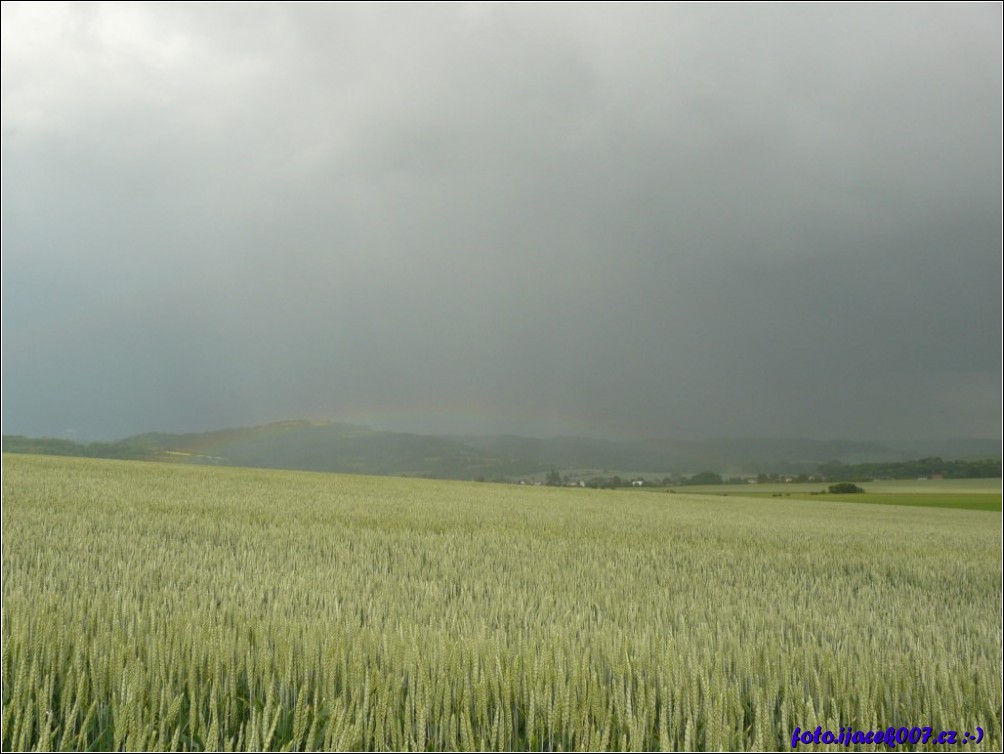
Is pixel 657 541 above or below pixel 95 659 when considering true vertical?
below

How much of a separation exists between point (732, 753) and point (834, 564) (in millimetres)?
8863

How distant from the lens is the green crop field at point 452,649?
2480 mm

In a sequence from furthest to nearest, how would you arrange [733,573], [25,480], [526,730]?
1. [25,480]
2. [733,573]
3. [526,730]

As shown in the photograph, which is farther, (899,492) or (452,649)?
(899,492)

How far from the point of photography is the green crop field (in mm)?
2480

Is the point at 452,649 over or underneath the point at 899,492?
over

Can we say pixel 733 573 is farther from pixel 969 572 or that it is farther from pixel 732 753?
pixel 732 753

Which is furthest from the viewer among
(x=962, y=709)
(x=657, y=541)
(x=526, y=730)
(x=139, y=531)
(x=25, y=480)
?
(x=25, y=480)

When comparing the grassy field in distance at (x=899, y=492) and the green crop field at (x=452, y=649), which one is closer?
the green crop field at (x=452, y=649)

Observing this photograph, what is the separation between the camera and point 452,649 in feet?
10.0

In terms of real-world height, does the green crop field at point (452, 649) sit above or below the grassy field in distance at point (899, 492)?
above

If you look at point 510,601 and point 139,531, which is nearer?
point 510,601

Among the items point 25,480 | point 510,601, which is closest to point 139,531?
point 510,601

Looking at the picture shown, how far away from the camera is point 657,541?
1168 centimetres
